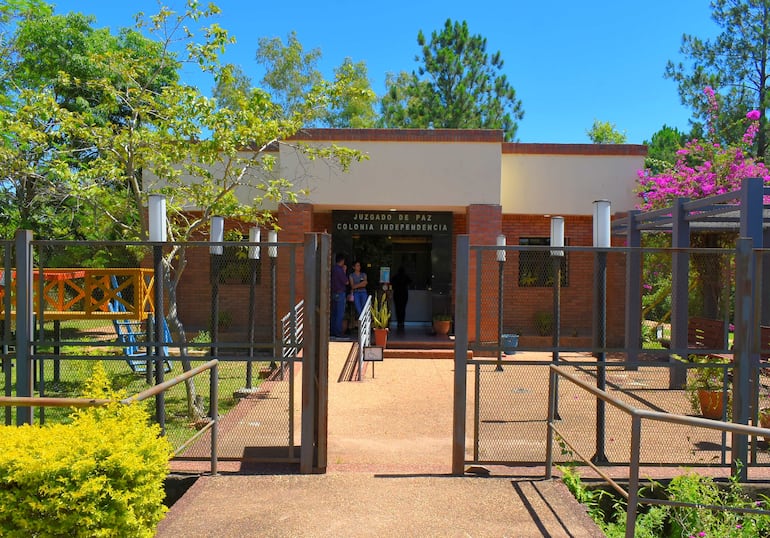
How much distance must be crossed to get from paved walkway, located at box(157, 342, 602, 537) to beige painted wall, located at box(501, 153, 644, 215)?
34.7 feet

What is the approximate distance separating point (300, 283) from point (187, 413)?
6011 mm

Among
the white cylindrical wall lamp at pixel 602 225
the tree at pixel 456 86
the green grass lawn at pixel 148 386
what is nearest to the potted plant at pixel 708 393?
the white cylindrical wall lamp at pixel 602 225

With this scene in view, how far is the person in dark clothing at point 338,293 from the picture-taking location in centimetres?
1512

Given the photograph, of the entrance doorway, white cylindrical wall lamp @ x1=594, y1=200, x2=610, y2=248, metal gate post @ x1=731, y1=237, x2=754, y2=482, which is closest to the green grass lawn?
white cylindrical wall lamp @ x1=594, y1=200, x2=610, y2=248

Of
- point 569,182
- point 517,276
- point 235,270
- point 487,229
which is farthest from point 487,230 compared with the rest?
point 235,270

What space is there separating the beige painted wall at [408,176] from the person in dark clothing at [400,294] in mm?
2194

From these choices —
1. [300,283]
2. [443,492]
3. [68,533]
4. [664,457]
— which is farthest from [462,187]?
[68,533]

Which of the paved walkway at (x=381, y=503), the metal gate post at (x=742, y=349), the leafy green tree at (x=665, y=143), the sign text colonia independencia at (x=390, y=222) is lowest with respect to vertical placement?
the paved walkway at (x=381, y=503)

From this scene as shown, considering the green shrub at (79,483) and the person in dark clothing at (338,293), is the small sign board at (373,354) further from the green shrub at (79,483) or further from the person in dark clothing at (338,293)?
the green shrub at (79,483)

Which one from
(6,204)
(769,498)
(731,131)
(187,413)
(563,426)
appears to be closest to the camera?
(769,498)

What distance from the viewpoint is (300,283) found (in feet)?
47.5

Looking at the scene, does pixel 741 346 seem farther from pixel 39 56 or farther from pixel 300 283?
pixel 39 56

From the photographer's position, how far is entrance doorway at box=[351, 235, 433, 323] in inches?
695

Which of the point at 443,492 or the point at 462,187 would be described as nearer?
the point at 443,492
